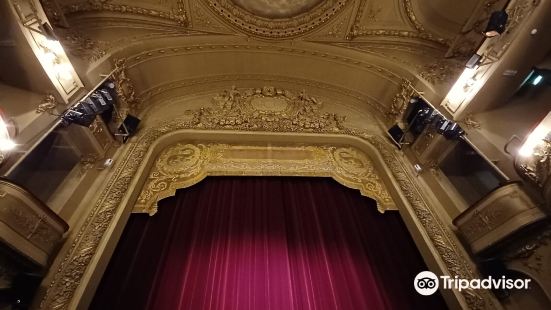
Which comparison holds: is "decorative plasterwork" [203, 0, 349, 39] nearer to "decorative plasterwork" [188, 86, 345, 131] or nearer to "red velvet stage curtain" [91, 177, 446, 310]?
"decorative plasterwork" [188, 86, 345, 131]

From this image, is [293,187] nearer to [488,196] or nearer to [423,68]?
[488,196]

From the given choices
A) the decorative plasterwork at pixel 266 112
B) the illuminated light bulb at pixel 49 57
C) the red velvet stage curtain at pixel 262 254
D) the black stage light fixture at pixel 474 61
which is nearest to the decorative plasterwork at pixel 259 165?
the red velvet stage curtain at pixel 262 254

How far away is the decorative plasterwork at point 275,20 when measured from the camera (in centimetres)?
567

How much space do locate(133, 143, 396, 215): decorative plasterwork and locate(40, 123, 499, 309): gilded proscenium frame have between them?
0.73ft

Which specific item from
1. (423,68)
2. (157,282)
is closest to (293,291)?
(157,282)

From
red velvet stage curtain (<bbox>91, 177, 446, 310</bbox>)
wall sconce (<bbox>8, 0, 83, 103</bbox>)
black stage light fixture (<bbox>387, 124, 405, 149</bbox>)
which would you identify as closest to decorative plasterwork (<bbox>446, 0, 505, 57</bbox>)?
black stage light fixture (<bbox>387, 124, 405, 149</bbox>)

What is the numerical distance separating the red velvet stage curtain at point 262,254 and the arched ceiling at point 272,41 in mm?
2630

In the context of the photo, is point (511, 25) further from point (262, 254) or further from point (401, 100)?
point (262, 254)

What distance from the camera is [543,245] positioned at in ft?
9.83

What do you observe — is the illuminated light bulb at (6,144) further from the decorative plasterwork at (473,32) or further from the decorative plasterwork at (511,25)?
the decorative plasterwork at (473,32)

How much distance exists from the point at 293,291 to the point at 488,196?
8.29ft

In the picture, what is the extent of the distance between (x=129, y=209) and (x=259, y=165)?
216 centimetres

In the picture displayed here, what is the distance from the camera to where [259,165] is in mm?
→ 5141

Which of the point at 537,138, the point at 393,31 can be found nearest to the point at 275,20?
the point at 393,31
